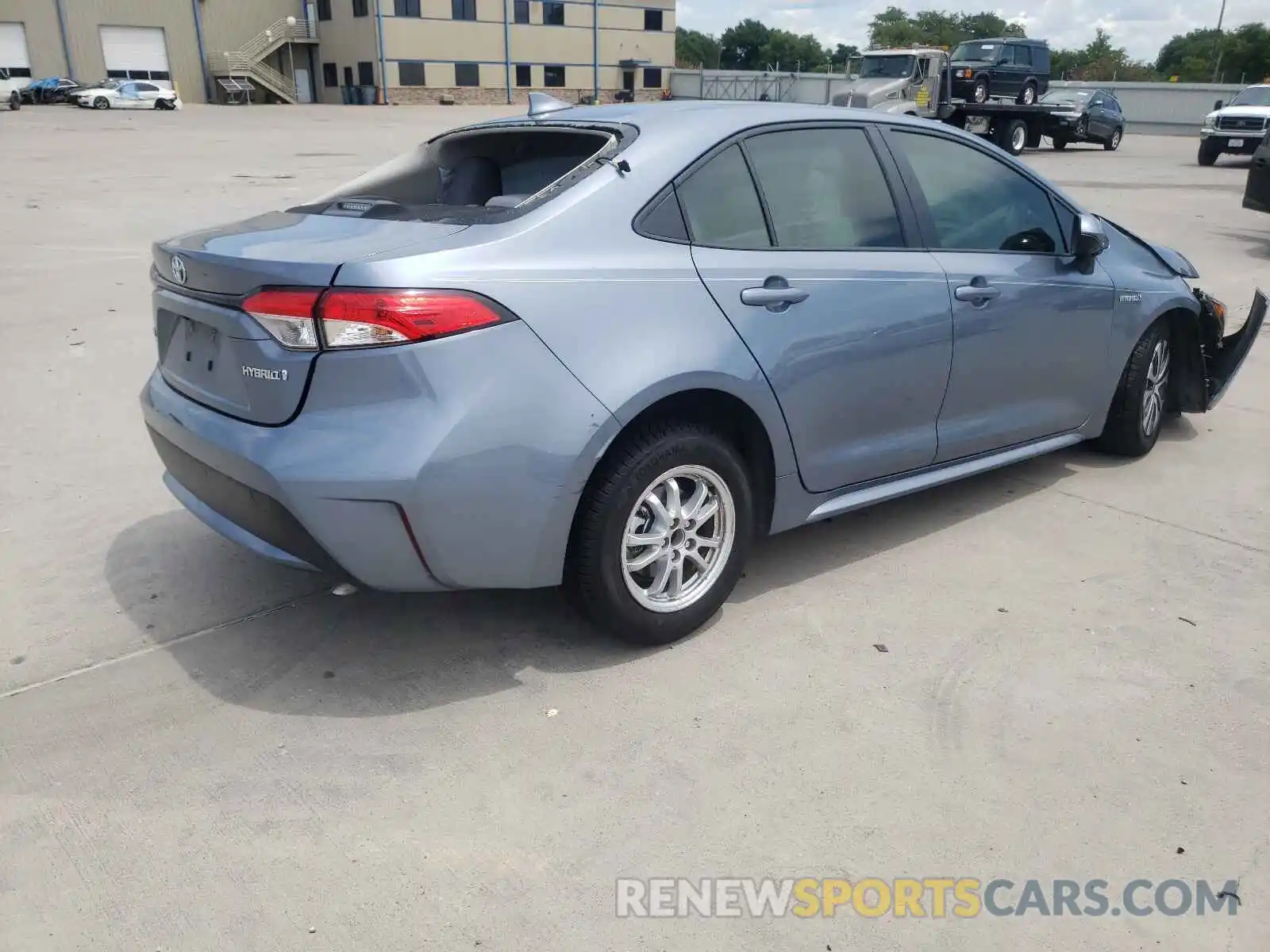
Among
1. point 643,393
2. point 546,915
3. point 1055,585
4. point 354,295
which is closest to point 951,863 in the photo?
point 546,915

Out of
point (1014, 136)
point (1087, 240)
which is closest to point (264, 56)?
point (1014, 136)

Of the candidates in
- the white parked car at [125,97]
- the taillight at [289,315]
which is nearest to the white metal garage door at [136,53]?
the white parked car at [125,97]

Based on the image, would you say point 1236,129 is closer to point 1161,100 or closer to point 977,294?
point 1161,100

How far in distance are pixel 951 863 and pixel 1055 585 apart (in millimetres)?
1692

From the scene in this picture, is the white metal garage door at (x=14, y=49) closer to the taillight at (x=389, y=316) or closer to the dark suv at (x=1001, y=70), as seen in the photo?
the dark suv at (x=1001, y=70)

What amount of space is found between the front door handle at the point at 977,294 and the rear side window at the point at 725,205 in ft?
2.95

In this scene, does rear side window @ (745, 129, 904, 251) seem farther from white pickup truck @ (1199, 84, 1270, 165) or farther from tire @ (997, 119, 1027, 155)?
tire @ (997, 119, 1027, 155)

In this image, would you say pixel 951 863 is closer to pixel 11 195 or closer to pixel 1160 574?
pixel 1160 574

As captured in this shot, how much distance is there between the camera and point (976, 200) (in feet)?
13.6

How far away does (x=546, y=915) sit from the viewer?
2275mm

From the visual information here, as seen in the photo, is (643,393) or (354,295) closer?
(354,295)

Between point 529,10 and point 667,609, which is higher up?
point 529,10

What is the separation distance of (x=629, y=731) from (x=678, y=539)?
2.16 ft

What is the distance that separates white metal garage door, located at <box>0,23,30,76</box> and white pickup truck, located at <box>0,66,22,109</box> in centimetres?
31
